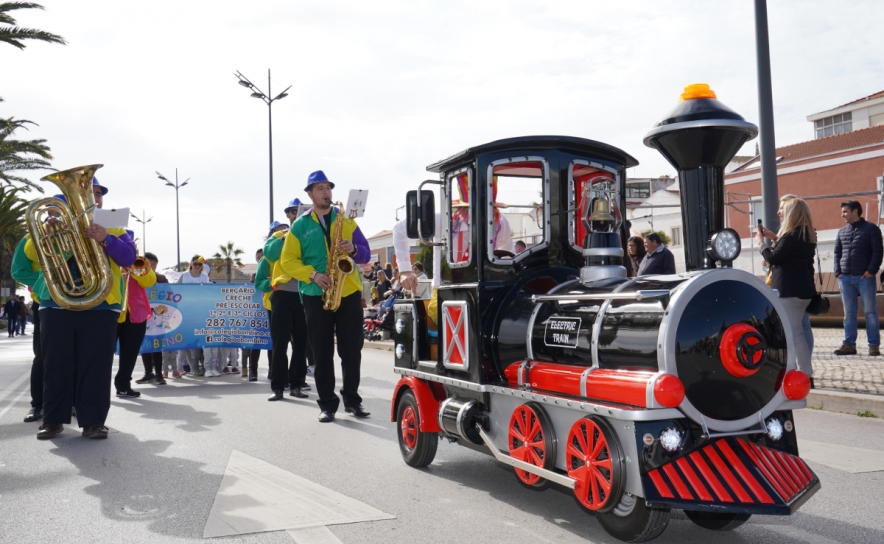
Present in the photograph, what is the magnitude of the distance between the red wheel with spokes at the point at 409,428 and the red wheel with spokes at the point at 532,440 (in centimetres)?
112

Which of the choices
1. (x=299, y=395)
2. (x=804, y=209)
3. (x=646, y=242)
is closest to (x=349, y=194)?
(x=299, y=395)

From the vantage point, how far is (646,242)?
866 centimetres

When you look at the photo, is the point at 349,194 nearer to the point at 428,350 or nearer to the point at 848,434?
the point at 428,350

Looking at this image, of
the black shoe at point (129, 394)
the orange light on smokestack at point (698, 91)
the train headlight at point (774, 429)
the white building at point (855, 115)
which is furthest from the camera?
the white building at point (855, 115)

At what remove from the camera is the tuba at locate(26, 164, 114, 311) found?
6250mm

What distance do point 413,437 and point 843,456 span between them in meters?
2.93

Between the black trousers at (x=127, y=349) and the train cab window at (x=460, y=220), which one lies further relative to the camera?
the black trousers at (x=127, y=349)

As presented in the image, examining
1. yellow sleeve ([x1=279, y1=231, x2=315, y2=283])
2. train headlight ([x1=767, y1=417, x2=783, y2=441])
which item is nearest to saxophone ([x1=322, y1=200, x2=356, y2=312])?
yellow sleeve ([x1=279, y1=231, x2=315, y2=283])

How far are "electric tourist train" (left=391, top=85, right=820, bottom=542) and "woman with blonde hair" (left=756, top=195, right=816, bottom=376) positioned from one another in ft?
11.0

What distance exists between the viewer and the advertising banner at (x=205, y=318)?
11.3m

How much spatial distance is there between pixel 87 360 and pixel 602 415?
4.60 m

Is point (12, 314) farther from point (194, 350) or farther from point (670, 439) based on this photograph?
point (670, 439)

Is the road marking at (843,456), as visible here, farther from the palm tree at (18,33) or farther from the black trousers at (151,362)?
the palm tree at (18,33)

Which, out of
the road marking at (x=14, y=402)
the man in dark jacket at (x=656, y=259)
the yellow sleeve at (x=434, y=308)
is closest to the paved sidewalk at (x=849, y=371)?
the man in dark jacket at (x=656, y=259)
